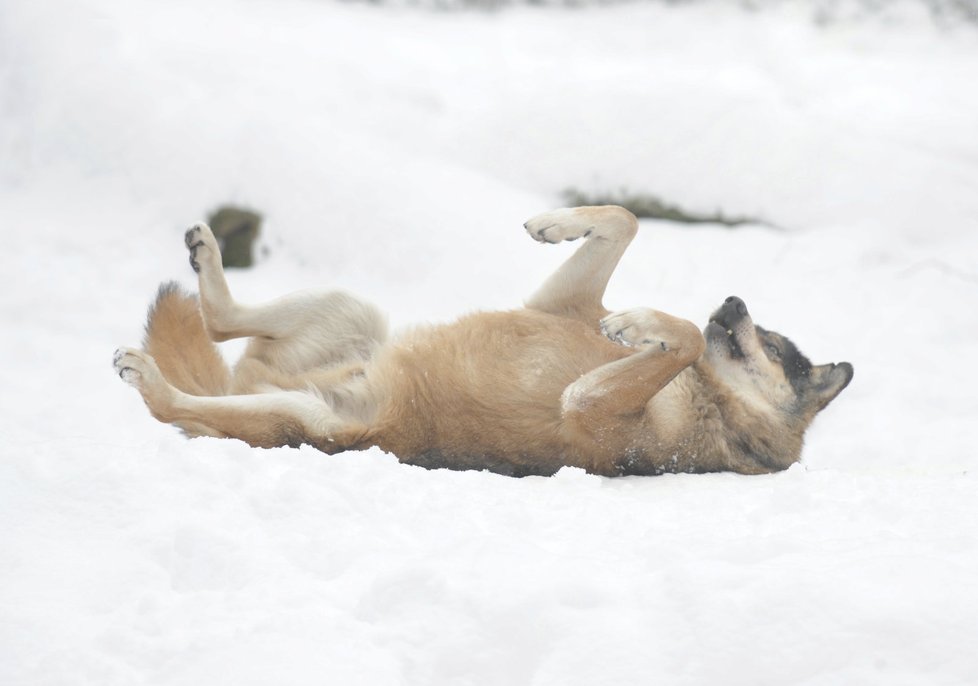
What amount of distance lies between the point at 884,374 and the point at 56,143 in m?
5.38

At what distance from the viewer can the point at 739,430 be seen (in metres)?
4.41

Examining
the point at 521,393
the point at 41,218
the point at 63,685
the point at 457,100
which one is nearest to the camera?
the point at 63,685

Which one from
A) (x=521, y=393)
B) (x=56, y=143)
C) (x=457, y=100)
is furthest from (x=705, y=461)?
(x=56, y=143)

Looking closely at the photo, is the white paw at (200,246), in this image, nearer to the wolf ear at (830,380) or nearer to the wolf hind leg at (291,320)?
the wolf hind leg at (291,320)

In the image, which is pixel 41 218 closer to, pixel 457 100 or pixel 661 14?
pixel 457 100

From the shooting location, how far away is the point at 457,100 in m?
7.90

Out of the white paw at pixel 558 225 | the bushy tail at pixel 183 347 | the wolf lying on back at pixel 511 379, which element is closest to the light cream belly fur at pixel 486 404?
the wolf lying on back at pixel 511 379

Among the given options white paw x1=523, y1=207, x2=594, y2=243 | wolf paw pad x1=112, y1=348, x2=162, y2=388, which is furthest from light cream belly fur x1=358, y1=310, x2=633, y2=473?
wolf paw pad x1=112, y1=348, x2=162, y2=388

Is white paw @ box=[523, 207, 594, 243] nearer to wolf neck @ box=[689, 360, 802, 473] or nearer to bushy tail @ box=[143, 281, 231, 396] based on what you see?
wolf neck @ box=[689, 360, 802, 473]

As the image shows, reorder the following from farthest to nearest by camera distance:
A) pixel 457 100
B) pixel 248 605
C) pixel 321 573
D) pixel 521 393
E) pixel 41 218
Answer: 1. pixel 457 100
2. pixel 41 218
3. pixel 521 393
4. pixel 321 573
5. pixel 248 605

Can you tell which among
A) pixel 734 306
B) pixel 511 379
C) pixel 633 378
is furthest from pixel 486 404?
pixel 734 306

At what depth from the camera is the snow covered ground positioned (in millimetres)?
2379

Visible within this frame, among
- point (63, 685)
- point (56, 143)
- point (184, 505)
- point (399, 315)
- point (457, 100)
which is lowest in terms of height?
point (63, 685)

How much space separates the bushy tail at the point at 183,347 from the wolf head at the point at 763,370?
203 centimetres
